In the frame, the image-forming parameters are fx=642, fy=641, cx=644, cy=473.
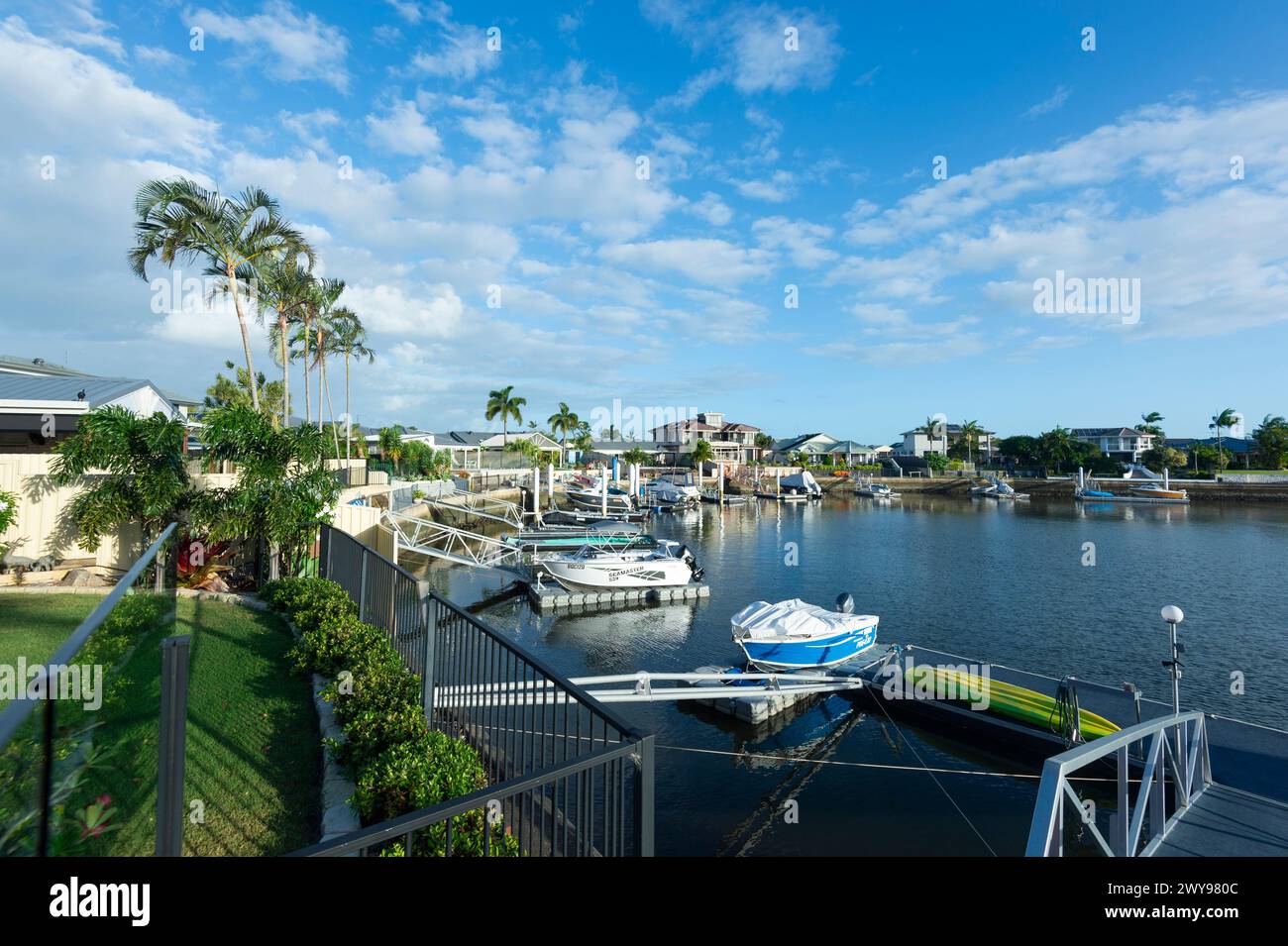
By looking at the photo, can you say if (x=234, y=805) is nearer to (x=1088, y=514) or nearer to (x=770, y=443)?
(x=1088, y=514)

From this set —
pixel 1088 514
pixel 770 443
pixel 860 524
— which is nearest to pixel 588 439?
pixel 770 443

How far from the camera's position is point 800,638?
15.7m

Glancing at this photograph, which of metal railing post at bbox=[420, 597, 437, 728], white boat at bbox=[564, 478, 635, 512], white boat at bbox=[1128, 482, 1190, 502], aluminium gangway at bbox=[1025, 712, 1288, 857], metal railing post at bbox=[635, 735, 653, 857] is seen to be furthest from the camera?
white boat at bbox=[1128, 482, 1190, 502]

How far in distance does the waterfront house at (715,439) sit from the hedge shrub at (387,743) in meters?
Answer: 99.8

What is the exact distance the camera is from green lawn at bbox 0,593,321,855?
3625 mm

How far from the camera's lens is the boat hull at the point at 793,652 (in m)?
15.7

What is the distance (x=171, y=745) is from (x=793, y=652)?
14698 millimetres

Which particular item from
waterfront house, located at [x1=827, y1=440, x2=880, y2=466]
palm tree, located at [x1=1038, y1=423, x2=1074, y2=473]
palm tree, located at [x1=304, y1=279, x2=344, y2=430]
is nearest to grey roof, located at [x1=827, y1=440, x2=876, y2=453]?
waterfront house, located at [x1=827, y1=440, x2=880, y2=466]

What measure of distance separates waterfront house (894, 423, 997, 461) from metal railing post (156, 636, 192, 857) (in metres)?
130

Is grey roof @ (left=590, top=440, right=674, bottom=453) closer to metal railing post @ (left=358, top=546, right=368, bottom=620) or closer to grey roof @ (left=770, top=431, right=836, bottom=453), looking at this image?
grey roof @ (left=770, top=431, right=836, bottom=453)

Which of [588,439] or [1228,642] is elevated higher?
[588,439]

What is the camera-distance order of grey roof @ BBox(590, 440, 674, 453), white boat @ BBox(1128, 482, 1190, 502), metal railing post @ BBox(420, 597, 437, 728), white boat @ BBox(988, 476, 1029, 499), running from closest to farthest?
metal railing post @ BBox(420, 597, 437, 728), white boat @ BBox(1128, 482, 1190, 502), white boat @ BBox(988, 476, 1029, 499), grey roof @ BBox(590, 440, 674, 453)
